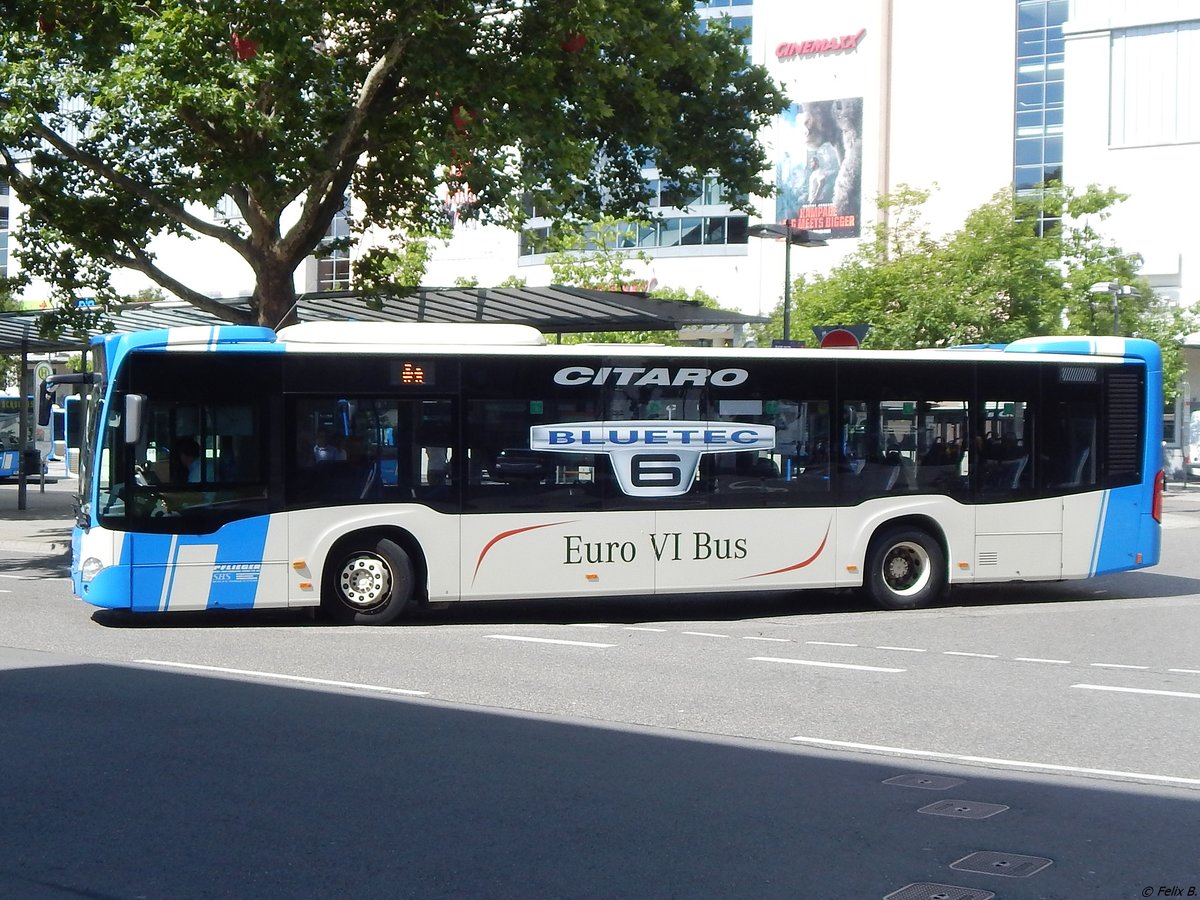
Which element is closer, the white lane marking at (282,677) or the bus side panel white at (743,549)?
the white lane marking at (282,677)

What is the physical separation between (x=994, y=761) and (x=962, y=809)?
3.82 ft

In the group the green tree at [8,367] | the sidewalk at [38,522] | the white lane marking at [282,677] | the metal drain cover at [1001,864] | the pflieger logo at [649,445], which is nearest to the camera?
the metal drain cover at [1001,864]

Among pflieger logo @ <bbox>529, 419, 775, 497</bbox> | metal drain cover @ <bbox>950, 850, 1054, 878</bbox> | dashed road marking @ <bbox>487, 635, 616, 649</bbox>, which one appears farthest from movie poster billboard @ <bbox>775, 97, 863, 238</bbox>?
metal drain cover @ <bbox>950, 850, 1054, 878</bbox>

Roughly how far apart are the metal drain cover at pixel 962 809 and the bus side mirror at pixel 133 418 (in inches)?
332

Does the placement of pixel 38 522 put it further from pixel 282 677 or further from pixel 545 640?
pixel 282 677

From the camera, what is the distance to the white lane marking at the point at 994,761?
7.12m

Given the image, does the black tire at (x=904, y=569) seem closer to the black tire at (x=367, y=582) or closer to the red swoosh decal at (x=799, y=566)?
the red swoosh decal at (x=799, y=566)

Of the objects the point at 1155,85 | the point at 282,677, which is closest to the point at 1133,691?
the point at 282,677

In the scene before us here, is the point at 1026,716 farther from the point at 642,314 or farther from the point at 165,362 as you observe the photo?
the point at 642,314

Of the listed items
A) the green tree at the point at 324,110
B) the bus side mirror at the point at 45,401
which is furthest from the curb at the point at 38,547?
the bus side mirror at the point at 45,401

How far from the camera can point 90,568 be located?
12648mm

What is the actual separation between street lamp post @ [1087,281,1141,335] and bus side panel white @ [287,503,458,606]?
29029mm

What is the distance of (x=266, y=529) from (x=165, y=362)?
179 cm

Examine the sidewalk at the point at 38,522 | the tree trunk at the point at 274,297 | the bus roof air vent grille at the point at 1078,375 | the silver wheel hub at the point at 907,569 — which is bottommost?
the sidewalk at the point at 38,522
